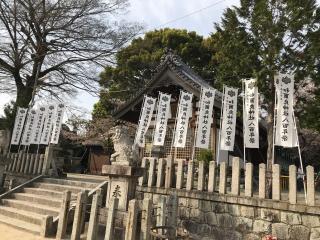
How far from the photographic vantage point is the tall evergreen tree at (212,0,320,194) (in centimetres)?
1075

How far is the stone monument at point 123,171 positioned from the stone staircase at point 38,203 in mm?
1725

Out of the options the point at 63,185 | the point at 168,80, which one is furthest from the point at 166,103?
the point at 63,185

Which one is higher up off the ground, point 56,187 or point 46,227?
point 56,187

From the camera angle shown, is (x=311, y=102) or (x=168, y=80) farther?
(x=168, y=80)

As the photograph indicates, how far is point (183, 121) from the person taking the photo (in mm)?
12789

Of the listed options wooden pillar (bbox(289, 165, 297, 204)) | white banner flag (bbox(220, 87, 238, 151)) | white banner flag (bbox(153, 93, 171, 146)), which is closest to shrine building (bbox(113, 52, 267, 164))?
white banner flag (bbox(153, 93, 171, 146))

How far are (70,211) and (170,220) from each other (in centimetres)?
288

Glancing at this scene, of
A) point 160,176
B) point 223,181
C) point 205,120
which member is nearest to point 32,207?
point 160,176

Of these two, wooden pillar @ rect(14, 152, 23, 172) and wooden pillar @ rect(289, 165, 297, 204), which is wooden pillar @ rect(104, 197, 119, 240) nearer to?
wooden pillar @ rect(289, 165, 297, 204)

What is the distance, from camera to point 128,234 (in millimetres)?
6184

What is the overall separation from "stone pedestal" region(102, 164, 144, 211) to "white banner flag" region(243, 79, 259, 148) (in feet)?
12.2

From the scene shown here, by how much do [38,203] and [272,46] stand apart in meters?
9.25

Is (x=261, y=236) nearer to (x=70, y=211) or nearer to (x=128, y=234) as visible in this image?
(x=128, y=234)

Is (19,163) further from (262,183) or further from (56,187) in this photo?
(262,183)
